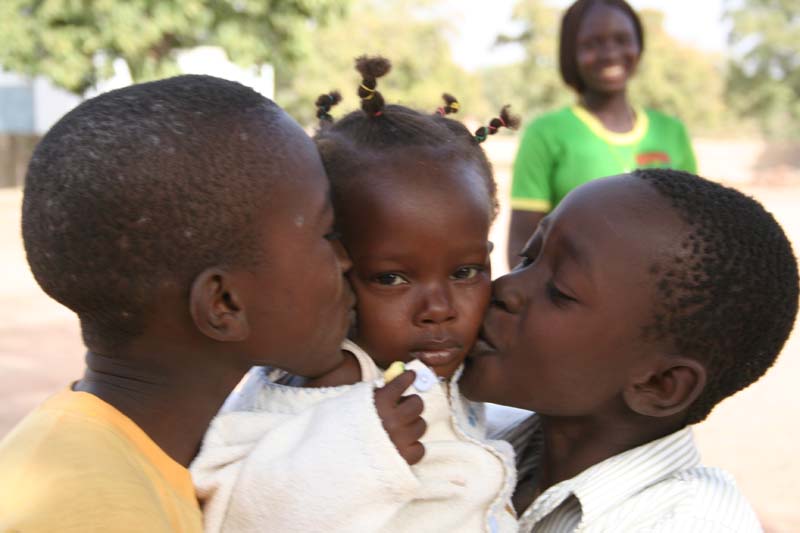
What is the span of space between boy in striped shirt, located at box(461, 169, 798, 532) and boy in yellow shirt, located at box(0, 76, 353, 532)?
1.73ft

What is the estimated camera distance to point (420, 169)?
1984mm

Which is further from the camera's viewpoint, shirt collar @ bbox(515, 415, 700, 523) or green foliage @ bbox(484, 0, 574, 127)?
green foliage @ bbox(484, 0, 574, 127)

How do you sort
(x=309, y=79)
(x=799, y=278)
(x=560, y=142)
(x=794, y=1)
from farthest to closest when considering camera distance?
(x=794, y=1)
(x=309, y=79)
(x=560, y=142)
(x=799, y=278)

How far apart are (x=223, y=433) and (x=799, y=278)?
1223mm

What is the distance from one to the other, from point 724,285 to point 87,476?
1221 mm

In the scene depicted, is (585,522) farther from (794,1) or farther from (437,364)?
(794,1)

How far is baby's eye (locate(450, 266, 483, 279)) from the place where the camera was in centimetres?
203

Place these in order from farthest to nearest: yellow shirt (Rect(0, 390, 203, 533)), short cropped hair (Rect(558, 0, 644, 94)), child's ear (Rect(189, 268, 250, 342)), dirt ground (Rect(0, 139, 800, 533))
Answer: dirt ground (Rect(0, 139, 800, 533)) < short cropped hair (Rect(558, 0, 644, 94)) < child's ear (Rect(189, 268, 250, 342)) < yellow shirt (Rect(0, 390, 203, 533))

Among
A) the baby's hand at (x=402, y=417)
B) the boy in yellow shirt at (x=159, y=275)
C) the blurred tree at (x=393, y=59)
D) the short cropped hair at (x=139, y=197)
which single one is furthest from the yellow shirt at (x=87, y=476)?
the blurred tree at (x=393, y=59)

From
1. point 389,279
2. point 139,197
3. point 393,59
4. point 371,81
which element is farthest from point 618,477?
point 393,59

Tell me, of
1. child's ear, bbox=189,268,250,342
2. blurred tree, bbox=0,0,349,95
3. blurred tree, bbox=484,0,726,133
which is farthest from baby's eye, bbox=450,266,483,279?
blurred tree, bbox=484,0,726,133

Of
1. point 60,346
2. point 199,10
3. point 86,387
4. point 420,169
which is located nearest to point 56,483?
point 86,387

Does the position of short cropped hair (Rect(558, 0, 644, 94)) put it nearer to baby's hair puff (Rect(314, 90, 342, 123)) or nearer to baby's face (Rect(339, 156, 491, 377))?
baby's hair puff (Rect(314, 90, 342, 123))

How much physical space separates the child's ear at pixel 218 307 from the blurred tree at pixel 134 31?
1925 cm
